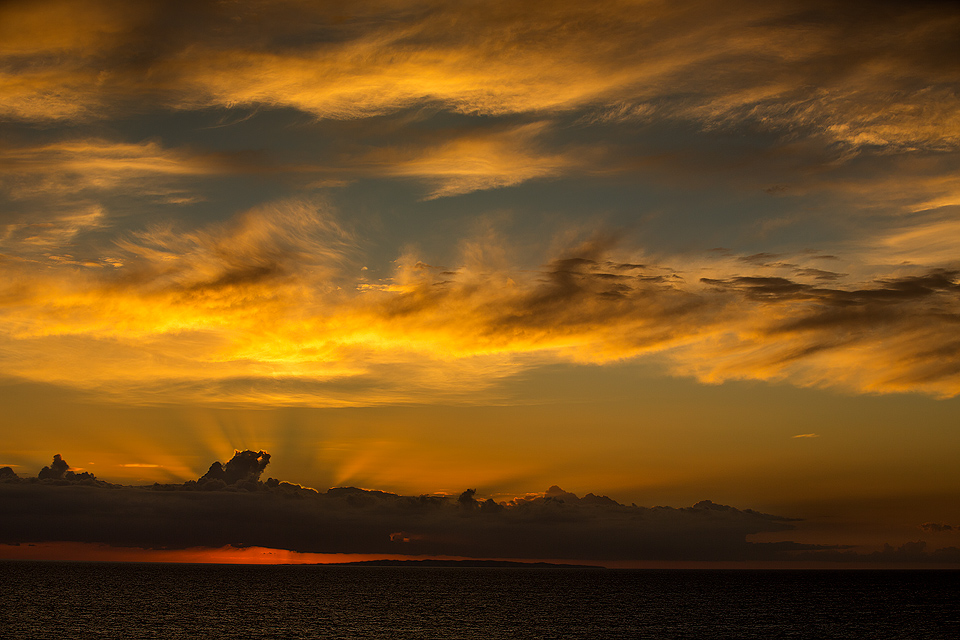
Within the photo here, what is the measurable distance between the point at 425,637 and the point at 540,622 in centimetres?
3392

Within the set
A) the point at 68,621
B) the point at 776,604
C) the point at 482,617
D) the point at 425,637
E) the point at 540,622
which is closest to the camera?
the point at 425,637

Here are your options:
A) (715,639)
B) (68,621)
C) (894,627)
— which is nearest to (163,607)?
(68,621)

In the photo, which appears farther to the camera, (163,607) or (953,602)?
(953,602)

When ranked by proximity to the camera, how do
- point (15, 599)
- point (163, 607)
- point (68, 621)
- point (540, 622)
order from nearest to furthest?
point (68, 621)
point (540, 622)
point (163, 607)
point (15, 599)

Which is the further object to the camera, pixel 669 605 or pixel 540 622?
pixel 669 605

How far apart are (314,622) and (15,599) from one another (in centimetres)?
9606

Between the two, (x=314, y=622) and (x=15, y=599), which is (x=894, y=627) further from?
(x=15, y=599)

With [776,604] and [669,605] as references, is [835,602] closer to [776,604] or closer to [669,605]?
[776,604]

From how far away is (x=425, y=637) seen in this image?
354 feet

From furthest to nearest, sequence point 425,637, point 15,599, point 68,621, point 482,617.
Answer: point 15,599 → point 482,617 → point 68,621 → point 425,637

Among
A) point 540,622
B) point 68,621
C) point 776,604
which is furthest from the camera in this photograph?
point 776,604

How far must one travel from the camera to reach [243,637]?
4252 inches

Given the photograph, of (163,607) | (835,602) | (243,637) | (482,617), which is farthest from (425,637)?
(835,602)

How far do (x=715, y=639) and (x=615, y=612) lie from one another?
174 ft
